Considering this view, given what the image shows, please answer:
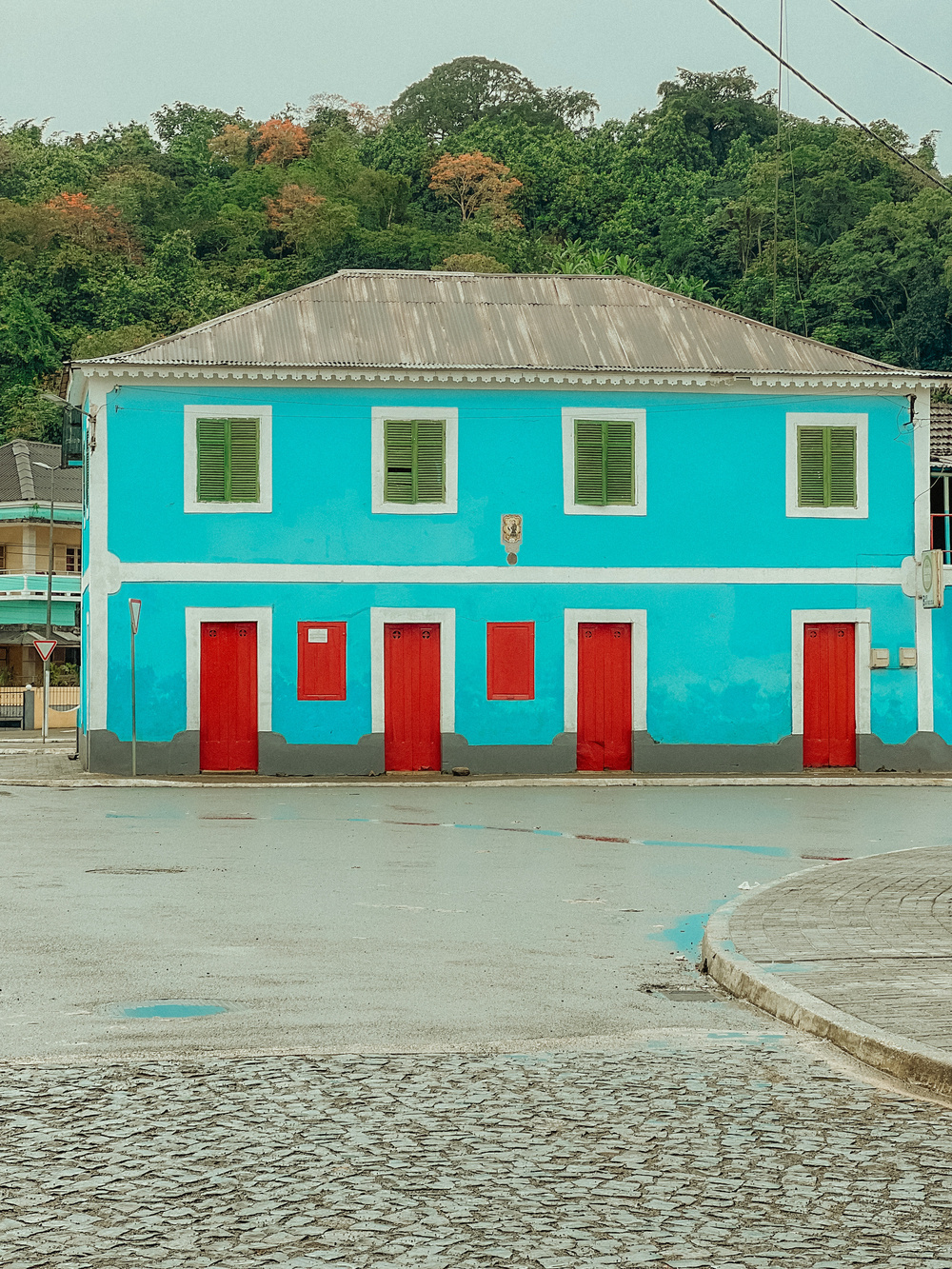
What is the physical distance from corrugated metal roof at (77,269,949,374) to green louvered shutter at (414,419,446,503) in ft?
3.96

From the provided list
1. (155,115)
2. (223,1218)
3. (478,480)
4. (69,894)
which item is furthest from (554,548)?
(155,115)

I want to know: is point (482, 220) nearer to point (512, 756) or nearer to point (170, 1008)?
point (512, 756)

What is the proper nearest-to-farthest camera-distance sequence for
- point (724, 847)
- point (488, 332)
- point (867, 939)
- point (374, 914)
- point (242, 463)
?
point (867, 939)
point (374, 914)
point (724, 847)
point (242, 463)
point (488, 332)

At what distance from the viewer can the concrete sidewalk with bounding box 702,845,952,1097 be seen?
23.3 feet

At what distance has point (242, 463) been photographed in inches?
1110

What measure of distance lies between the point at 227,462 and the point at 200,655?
3.35 meters

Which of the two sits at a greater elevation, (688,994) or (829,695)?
(829,695)

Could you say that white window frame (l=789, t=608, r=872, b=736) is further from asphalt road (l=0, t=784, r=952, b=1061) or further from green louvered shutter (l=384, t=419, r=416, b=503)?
asphalt road (l=0, t=784, r=952, b=1061)

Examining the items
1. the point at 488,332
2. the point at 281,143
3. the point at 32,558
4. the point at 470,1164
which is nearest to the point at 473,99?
the point at 281,143

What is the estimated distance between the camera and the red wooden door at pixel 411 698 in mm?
28531

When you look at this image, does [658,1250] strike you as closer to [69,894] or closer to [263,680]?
[69,894]

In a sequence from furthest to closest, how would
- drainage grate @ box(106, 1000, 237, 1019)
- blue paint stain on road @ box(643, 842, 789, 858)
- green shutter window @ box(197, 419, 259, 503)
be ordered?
1. green shutter window @ box(197, 419, 259, 503)
2. blue paint stain on road @ box(643, 842, 789, 858)
3. drainage grate @ box(106, 1000, 237, 1019)

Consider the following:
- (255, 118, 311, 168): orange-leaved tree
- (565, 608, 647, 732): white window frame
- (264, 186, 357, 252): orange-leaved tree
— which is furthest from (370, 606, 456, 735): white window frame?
(255, 118, 311, 168): orange-leaved tree

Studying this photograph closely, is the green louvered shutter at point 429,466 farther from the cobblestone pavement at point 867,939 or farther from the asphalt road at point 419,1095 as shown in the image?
the cobblestone pavement at point 867,939
